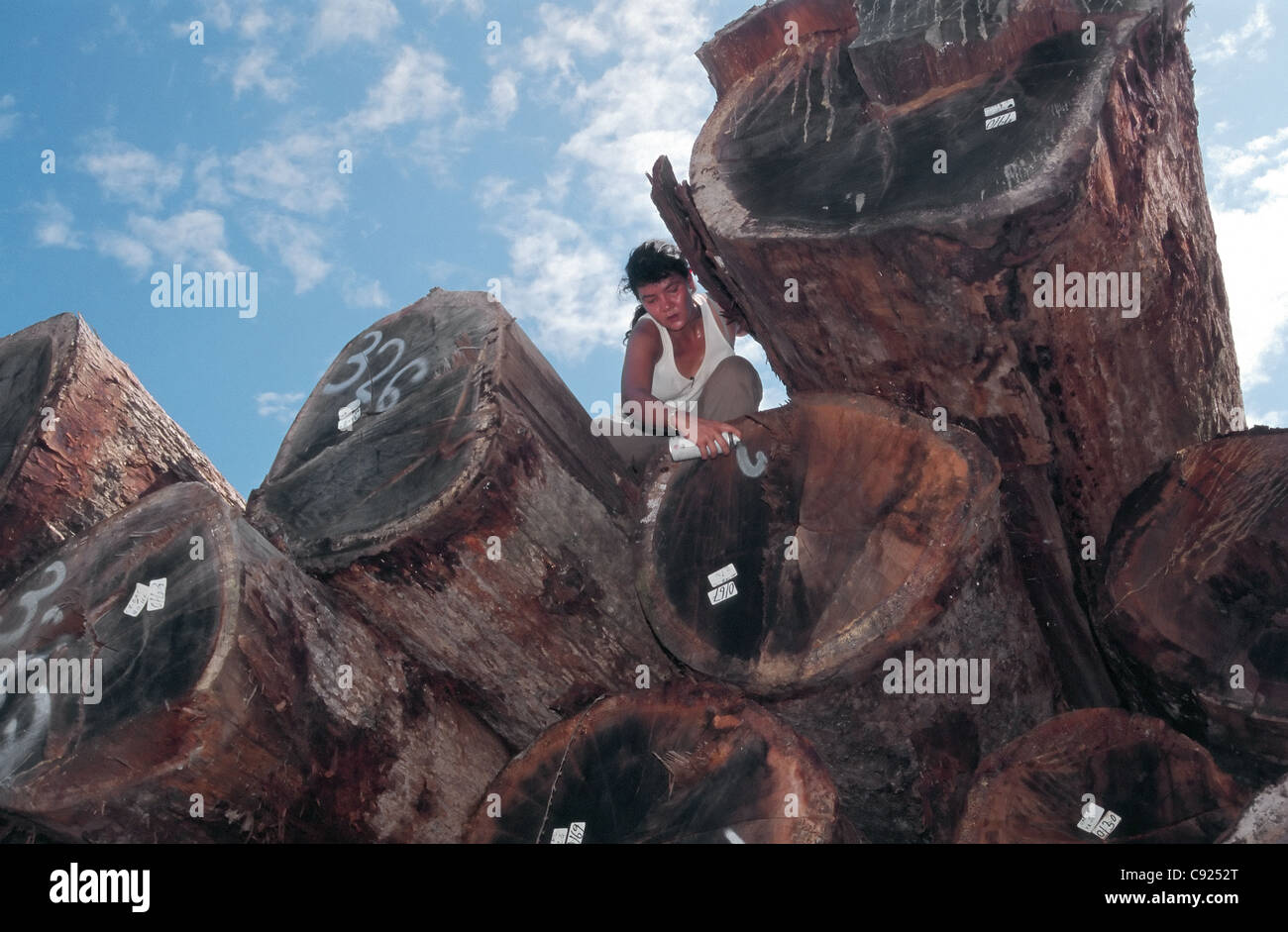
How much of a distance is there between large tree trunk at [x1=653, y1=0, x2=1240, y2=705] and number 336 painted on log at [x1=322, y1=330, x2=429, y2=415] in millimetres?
935

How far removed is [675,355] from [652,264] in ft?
1.12

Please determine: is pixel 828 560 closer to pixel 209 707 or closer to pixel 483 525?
pixel 483 525

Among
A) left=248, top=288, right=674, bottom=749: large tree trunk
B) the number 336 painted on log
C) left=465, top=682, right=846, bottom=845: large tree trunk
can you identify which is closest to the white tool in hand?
left=248, top=288, right=674, bottom=749: large tree trunk

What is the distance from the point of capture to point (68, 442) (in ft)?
11.3

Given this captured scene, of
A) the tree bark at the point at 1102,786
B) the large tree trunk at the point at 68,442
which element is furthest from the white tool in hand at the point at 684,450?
the large tree trunk at the point at 68,442

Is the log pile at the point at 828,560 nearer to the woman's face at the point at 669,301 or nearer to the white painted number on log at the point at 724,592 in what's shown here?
the white painted number on log at the point at 724,592

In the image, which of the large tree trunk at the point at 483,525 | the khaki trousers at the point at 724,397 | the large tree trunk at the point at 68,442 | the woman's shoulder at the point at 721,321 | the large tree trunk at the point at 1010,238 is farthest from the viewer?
the woman's shoulder at the point at 721,321

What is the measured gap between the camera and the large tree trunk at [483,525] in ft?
9.02

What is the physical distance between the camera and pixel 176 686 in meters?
2.53

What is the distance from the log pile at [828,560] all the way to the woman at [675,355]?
0.69 metres

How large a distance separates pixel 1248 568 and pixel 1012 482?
1.93 feet
